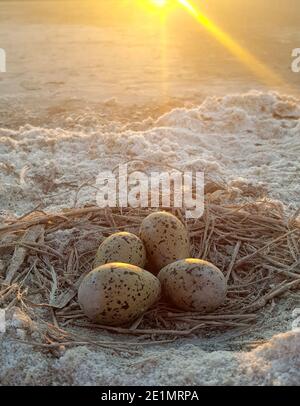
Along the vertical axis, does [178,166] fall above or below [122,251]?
below

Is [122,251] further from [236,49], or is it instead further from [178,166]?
[236,49]

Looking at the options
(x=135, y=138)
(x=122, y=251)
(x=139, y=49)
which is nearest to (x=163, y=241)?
(x=122, y=251)

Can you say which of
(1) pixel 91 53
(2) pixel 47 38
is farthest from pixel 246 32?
(2) pixel 47 38

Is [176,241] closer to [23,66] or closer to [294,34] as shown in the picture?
[23,66]

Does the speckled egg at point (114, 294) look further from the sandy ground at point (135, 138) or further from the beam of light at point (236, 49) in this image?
the beam of light at point (236, 49)

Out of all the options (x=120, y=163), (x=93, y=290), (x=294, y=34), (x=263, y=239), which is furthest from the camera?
(x=294, y=34)
